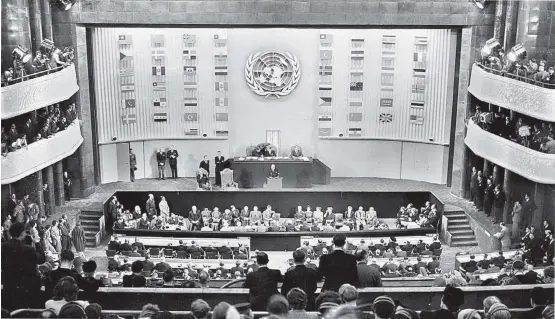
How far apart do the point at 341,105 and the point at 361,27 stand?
160 inches

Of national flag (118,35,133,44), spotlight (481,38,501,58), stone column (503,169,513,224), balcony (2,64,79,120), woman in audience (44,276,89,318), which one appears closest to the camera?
woman in audience (44,276,89,318)

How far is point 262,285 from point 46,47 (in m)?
16.5

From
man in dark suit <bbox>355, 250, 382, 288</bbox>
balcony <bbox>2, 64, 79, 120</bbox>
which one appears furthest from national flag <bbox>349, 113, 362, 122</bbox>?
man in dark suit <bbox>355, 250, 382, 288</bbox>

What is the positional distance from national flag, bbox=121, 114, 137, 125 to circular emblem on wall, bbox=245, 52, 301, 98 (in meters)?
4.65

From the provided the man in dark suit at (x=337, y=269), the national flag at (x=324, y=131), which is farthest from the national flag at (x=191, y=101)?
the man in dark suit at (x=337, y=269)

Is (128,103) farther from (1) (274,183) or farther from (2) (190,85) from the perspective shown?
(1) (274,183)

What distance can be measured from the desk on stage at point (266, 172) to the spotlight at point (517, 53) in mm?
8649

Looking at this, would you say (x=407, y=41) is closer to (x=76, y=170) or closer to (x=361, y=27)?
(x=361, y=27)

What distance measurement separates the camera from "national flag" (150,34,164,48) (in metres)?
28.6

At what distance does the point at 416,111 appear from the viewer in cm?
2909

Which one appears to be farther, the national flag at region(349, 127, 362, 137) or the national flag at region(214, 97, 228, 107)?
the national flag at region(349, 127, 362, 137)

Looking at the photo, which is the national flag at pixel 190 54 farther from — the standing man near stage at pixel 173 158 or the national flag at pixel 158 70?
the standing man near stage at pixel 173 158

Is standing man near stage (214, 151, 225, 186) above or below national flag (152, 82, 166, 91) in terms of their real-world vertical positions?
below

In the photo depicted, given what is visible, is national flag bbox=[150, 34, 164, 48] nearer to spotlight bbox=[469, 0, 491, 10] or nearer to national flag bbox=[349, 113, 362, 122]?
national flag bbox=[349, 113, 362, 122]
